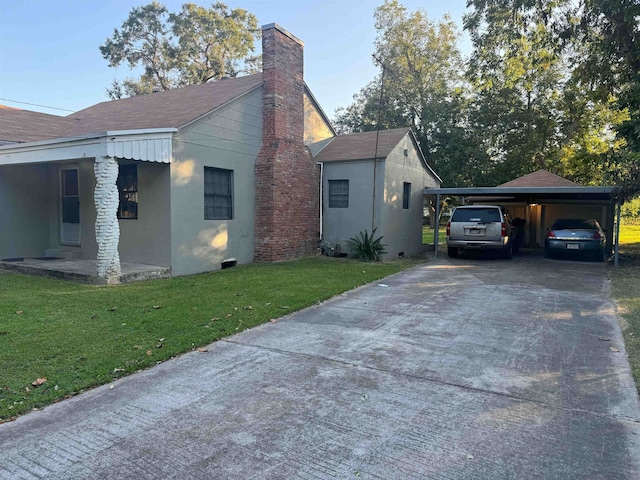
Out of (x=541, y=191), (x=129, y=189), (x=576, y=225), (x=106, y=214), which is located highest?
(x=541, y=191)

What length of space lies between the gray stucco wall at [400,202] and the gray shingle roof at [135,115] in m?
5.10

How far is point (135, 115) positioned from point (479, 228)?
10.9 metres

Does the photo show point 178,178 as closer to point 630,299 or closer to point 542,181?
point 630,299

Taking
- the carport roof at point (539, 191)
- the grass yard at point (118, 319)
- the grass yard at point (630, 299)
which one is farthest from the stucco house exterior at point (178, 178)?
the grass yard at point (630, 299)

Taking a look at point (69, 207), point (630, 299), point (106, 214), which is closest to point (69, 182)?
point (69, 207)

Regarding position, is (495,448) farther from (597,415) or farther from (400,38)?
(400,38)

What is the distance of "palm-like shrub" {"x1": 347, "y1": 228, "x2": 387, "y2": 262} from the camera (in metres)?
13.6

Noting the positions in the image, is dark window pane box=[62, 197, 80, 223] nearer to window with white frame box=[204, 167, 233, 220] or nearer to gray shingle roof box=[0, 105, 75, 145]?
gray shingle roof box=[0, 105, 75, 145]

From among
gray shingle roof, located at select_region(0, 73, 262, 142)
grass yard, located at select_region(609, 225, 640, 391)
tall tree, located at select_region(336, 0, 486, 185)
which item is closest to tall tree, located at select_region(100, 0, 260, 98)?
tall tree, located at select_region(336, 0, 486, 185)

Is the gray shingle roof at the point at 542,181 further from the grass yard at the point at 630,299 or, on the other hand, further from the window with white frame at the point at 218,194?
the window with white frame at the point at 218,194

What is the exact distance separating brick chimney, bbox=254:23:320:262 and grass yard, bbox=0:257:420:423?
6.74 feet

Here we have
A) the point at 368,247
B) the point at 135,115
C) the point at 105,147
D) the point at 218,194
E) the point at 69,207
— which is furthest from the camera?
the point at 368,247

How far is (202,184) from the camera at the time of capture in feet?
34.8

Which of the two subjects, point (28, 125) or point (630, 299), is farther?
point (28, 125)
